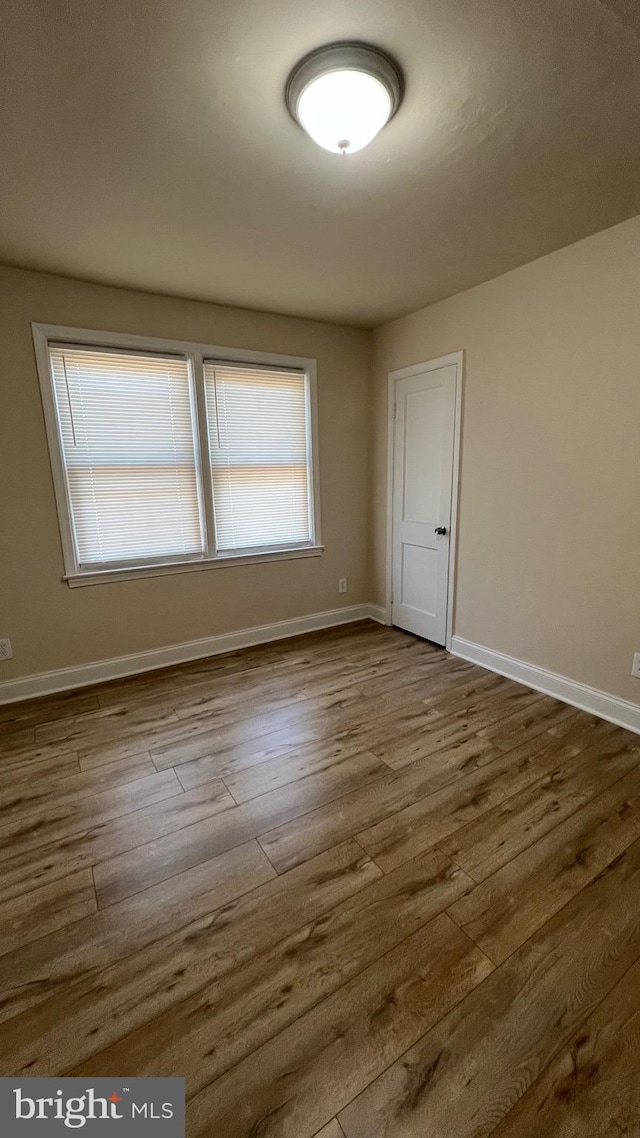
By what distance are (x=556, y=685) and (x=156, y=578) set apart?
279 cm

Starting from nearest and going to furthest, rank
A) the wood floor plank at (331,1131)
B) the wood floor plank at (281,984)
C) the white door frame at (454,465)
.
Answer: the wood floor plank at (331,1131) < the wood floor plank at (281,984) < the white door frame at (454,465)

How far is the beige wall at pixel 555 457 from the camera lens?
7.39ft

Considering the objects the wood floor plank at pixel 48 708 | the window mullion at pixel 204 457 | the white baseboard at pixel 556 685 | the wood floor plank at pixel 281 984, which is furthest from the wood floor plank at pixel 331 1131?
the window mullion at pixel 204 457

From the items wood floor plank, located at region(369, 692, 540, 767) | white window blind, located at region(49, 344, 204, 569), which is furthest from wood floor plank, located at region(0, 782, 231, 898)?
white window blind, located at region(49, 344, 204, 569)

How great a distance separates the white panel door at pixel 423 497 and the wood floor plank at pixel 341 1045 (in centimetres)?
237

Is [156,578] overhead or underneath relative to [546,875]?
overhead

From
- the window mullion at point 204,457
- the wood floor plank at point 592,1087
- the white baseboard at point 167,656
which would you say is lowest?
the wood floor plank at point 592,1087

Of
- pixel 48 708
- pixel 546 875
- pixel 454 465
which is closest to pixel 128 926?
pixel 546 875

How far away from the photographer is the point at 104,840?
1.73m

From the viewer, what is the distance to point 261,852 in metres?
1.66

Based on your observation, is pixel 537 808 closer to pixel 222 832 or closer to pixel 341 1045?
pixel 341 1045

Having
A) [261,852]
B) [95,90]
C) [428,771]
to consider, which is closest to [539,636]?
[428,771]

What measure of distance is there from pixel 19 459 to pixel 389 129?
250cm
